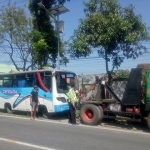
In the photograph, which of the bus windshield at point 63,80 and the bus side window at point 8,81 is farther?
the bus side window at point 8,81

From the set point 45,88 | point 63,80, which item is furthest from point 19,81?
point 63,80

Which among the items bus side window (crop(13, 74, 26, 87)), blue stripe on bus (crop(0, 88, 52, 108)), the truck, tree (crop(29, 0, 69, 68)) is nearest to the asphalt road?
the truck

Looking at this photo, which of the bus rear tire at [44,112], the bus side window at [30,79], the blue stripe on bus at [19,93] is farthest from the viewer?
the bus side window at [30,79]

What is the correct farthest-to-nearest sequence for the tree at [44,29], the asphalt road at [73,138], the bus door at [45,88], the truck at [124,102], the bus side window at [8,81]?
the tree at [44,29] < the bus side window at [8,81] < the bus door at [45,88] < the truck at [124,102] < the asphalt road at [73,138]

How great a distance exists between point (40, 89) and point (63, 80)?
4.62ft

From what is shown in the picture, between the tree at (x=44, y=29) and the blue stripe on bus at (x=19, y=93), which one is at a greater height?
the tree at (x=44, y=29)

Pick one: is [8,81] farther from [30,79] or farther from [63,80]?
[63,80]

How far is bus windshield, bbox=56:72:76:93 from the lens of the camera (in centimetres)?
1376

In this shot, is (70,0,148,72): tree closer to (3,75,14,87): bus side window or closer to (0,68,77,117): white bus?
(0,68,77,117): white bus

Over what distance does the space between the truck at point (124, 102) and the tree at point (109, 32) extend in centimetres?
214

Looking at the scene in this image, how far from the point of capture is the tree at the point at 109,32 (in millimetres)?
12602

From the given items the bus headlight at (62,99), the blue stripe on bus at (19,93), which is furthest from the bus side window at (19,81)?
the bus headlight at (62,99)

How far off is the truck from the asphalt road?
47.6 inches

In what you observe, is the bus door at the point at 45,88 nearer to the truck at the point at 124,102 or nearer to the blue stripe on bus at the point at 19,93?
the blue stripe on bus at the point at 19,93
